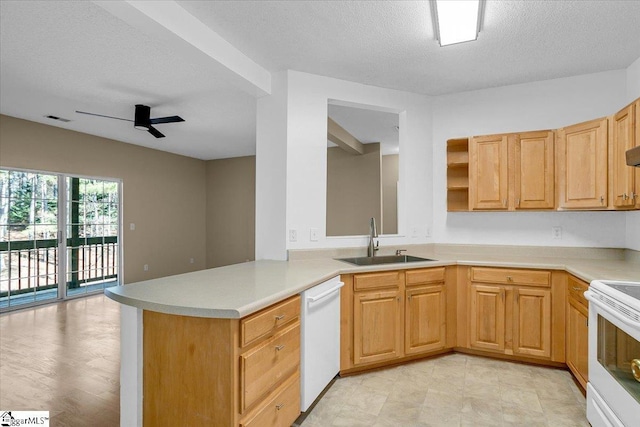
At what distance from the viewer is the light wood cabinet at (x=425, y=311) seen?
9.19 feet

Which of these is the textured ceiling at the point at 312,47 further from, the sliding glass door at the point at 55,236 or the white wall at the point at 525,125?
the sliding glass door at the point at 55,236

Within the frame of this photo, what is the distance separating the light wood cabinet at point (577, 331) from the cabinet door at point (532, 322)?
5.6 inches

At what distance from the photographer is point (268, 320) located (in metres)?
1.67

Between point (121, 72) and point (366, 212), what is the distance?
15.6 ft

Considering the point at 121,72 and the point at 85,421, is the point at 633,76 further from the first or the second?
the point at 85,421

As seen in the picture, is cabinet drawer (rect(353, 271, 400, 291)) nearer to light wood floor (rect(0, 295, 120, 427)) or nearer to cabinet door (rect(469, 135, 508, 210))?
cabinet door (rect(469, 135, 508, 210))

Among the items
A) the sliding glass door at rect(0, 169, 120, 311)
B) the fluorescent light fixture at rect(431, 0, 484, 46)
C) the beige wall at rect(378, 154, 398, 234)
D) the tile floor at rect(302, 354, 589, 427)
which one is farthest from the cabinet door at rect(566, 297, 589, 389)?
the sliding glass door at rect(0, 169, 120, 311)

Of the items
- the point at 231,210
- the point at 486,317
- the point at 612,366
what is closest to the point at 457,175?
the point at 486,317

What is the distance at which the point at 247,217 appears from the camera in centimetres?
776

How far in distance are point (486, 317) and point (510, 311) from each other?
188mm

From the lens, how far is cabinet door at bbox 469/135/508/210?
3170mm

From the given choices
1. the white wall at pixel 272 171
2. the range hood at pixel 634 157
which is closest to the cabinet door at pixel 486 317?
the range hood at pixel 634 157

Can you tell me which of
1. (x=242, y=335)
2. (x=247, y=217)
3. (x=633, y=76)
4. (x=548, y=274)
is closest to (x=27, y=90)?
(x=242, y=335)

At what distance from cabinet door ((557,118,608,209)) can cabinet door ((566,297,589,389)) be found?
2.80 ft
